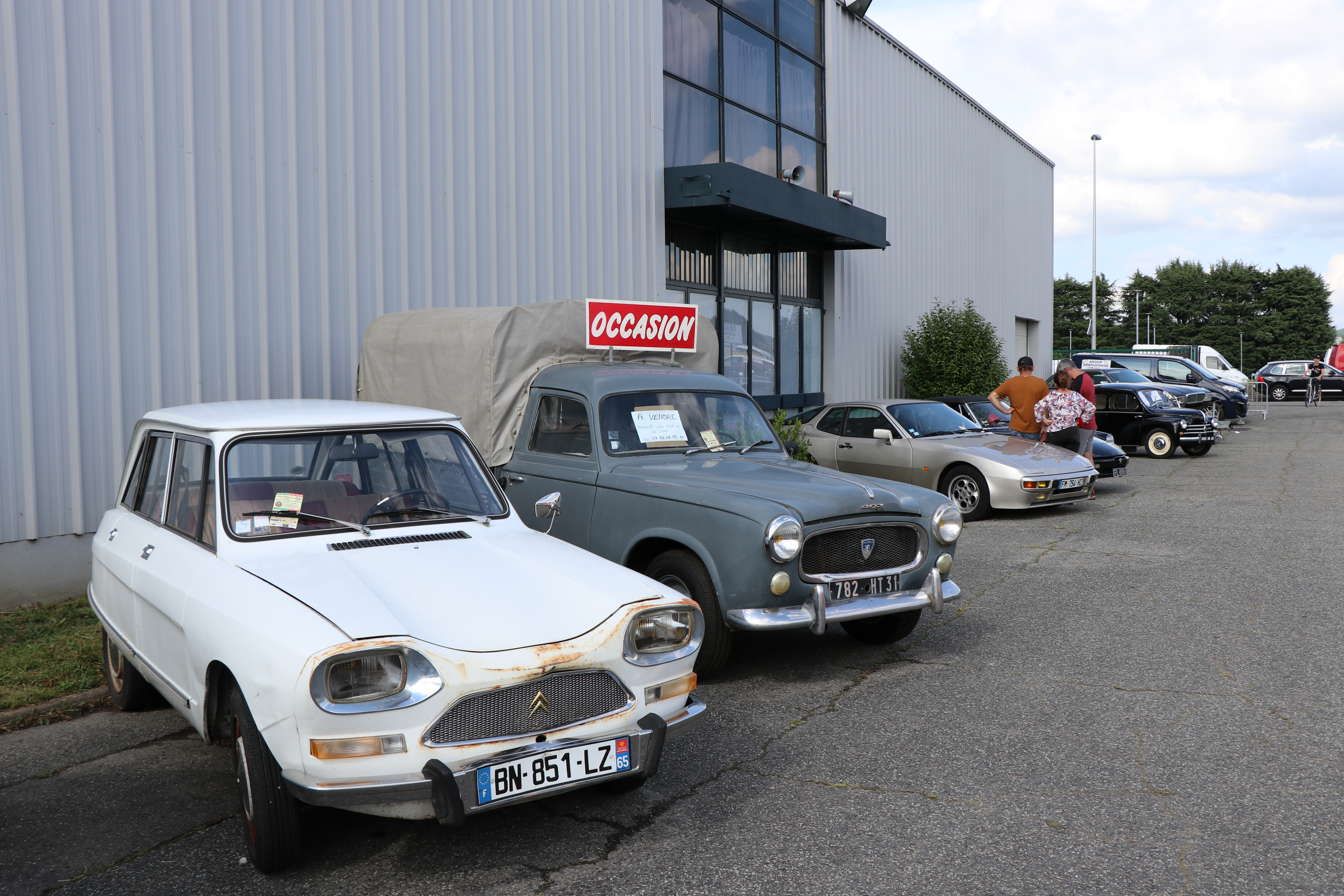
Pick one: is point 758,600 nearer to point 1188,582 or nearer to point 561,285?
point 1188,582

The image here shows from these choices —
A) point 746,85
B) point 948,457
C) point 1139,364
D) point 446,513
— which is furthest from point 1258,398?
point 446,513

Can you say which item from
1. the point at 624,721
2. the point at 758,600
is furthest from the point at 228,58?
the point at 624,721

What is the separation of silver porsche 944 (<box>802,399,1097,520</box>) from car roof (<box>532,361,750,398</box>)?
4.31 meters

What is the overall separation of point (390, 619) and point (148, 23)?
22.6 ft

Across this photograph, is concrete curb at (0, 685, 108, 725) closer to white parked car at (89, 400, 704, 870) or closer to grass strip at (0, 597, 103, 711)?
grass strip at (0, 597, 103, 711)

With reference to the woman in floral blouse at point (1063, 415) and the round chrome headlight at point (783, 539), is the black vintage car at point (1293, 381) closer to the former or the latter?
the woman in floral blouse at point (1063, 415)

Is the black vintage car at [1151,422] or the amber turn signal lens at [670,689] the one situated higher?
the black vintage car at [1151,422]

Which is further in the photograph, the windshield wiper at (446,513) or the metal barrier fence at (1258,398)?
the metal barrier fence at (1258,398)

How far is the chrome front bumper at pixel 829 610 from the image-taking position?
518cm

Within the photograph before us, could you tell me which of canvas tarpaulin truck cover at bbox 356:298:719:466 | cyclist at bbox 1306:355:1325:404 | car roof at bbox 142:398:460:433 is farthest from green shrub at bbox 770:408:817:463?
cyclist at bbox 1306:355:1325:404

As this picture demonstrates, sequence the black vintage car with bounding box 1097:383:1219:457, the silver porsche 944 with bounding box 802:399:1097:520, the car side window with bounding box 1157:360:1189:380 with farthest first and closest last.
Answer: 1. the car side window with bounding box 1157:360:1189:380
2. the black vintage car with bounding box 1097:383:1219:457
3. the silver porsche 944 with bounding box 802:399:1097:520

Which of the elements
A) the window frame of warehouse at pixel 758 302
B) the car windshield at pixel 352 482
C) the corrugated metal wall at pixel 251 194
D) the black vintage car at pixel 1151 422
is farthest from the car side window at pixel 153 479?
the black vintage car at pixel 1151 422

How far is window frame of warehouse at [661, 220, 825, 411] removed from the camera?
48.2ft

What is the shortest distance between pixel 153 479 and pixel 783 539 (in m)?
3.11
